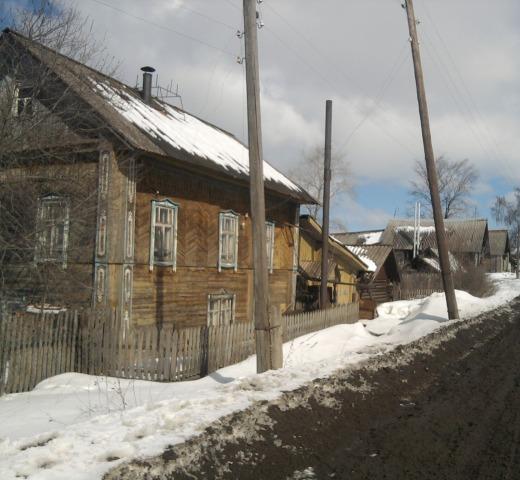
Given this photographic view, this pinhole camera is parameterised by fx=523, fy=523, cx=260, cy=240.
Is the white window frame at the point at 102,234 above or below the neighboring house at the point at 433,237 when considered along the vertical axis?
below

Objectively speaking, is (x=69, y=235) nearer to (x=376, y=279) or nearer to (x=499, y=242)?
(x=376, y=279)

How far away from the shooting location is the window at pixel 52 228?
10.5 meters

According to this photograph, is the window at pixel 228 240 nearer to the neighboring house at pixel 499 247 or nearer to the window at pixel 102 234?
the window at pixel 102 234

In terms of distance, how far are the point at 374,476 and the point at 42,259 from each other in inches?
355

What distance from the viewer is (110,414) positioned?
5539 mm

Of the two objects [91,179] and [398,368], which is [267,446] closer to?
[398,368]

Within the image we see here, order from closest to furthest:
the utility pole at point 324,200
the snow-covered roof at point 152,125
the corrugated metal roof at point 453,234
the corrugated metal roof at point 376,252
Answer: the snow-covered roof at point 152,125 < the utility pole at point 324,200 < the corrugated metal roof at point 376,252 < the corrugated metal roof at point 453,234

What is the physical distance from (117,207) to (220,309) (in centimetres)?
504

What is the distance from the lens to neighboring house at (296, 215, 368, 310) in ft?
73.2

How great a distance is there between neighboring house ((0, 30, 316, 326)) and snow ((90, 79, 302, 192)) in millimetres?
72

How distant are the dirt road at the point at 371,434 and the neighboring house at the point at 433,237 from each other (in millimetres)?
39711

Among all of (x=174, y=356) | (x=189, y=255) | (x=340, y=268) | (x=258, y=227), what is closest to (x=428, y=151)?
(x=189, y=255)

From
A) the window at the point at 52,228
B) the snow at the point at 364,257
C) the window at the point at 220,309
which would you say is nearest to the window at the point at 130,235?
the window at the point at 52,228

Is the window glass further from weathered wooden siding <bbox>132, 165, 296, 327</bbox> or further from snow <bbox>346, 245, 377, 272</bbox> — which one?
snow <bbox>346, 245, 377, 272</bbox>
